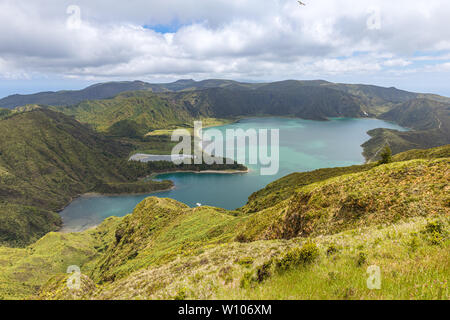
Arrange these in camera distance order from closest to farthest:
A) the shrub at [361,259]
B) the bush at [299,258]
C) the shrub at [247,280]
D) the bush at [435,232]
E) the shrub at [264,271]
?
the shrub at [361,259]
the bush at [435,232]
the shrub at [247,280]
the shrub at [264,271]
the bush at [299,258]

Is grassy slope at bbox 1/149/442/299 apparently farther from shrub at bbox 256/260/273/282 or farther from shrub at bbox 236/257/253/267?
shrub at bbox 256/260/273/282

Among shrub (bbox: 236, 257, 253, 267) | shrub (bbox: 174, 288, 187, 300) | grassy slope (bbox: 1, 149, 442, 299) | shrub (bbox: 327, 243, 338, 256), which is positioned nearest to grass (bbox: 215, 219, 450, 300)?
grassy slope (bbox: 1, 149, 442, 299)

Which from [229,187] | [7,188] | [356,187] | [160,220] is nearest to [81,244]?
[160,220]

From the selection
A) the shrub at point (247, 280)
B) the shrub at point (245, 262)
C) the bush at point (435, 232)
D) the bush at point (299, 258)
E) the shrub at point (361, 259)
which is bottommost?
the shrub at point (245, 262)

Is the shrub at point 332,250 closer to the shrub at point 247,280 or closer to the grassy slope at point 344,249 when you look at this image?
the grassy slope at point 344,249

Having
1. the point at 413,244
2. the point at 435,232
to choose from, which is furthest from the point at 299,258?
the point at 435,232

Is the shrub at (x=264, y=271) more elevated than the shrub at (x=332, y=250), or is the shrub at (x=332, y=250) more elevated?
the shrub at (x=332, y=250)

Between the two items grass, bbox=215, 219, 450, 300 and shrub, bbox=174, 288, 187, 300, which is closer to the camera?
grass, bbox=215, 219, 450, 300

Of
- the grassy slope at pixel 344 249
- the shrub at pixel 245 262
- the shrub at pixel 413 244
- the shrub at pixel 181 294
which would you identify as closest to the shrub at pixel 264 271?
the grassy slope at pixel 344 249

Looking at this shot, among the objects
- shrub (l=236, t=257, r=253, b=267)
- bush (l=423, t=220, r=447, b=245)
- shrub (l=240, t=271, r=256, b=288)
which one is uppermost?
bush (l=423, t=220, r=447, b=245)

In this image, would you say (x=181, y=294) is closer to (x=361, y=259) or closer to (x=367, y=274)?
(x=367, y=274)
